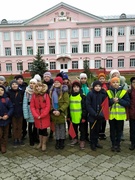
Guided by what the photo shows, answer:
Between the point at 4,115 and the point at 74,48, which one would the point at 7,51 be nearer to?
the point at 74,48

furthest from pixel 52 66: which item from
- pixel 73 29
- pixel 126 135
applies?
pixel 126 135

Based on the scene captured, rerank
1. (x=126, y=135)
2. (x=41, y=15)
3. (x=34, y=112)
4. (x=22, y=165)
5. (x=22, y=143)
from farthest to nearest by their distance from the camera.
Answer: (x=41, y=15), (x=126, y=135), (x=22, y=143), (x=34, y=112), (x=22, y=165)

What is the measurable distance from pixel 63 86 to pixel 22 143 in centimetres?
163

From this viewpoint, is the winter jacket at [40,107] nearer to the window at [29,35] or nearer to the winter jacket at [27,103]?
the winter jacket at [27,103]

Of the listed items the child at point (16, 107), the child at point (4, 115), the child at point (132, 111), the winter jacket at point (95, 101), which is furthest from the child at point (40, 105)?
the child at point (132, 111)

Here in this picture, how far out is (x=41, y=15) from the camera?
35375 mm

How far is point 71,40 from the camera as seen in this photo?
35938 millimetres

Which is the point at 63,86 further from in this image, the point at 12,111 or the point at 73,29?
the point at 73,29

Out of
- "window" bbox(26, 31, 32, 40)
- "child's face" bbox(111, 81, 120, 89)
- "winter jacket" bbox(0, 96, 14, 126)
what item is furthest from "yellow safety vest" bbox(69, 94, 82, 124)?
"window" bbox(26, 31, 32, 40)

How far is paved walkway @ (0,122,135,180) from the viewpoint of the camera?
316 centimetres

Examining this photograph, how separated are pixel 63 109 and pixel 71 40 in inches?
1309

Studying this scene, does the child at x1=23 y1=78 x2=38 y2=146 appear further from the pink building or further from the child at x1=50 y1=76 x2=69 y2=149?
the pink building

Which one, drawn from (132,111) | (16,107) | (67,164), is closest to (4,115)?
(16,107)

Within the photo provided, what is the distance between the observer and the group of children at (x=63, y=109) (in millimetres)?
4074
